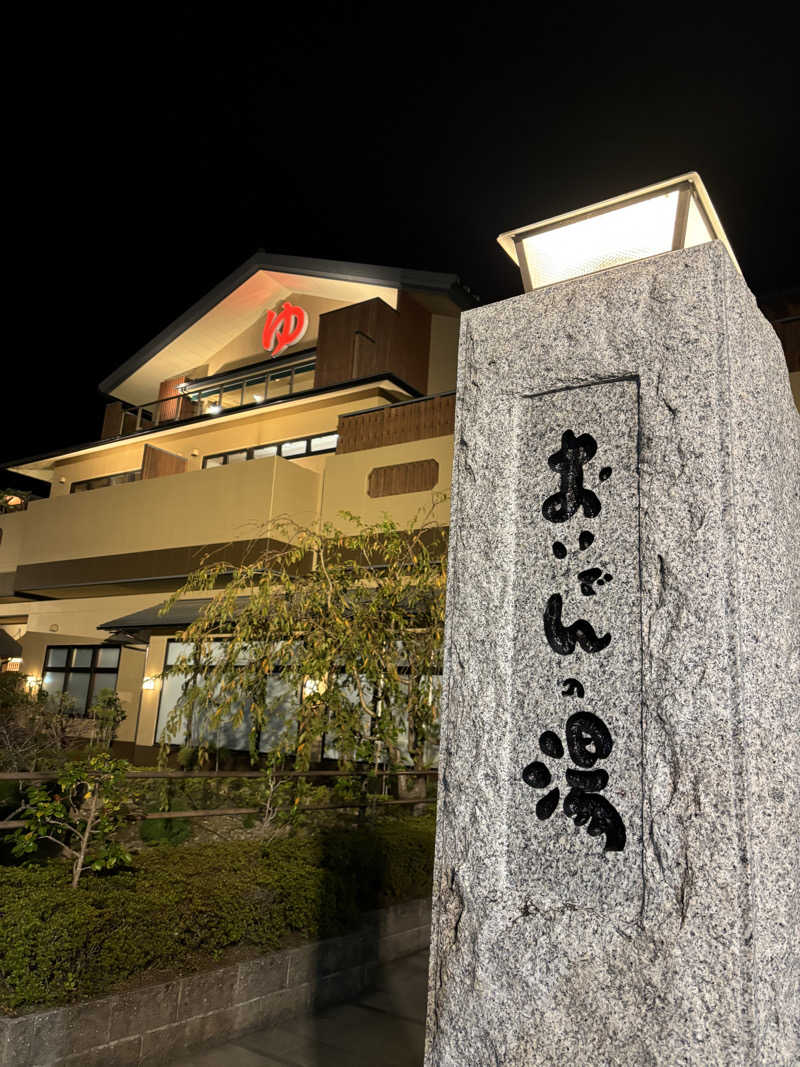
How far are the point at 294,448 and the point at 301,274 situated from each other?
12.0 ft

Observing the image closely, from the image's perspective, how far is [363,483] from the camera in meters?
13.0

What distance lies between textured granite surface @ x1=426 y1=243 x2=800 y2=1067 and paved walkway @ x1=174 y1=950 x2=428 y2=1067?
227 centimetres

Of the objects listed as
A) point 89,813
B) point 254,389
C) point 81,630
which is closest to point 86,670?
point 81,630

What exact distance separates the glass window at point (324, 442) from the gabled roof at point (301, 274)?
3.04 m

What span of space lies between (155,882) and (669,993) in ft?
10.6

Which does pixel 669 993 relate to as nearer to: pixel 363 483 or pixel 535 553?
pixel 535 553

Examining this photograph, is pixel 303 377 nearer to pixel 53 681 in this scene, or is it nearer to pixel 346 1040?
pixel 53 681

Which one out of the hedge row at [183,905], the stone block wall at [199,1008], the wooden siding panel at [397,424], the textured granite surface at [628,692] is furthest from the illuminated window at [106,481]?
the textured granite surface at [628,692]

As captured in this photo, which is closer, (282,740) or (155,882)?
(155,882)

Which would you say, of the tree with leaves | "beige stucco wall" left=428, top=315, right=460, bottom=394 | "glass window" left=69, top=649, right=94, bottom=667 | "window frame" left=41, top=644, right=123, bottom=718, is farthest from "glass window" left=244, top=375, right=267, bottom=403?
the tree with leaves

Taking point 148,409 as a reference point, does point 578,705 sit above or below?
below

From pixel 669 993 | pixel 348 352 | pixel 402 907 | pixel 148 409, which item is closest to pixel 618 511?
pixel 669 993

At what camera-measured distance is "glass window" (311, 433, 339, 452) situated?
15459 millimetres

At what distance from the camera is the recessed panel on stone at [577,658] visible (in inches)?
76.0
